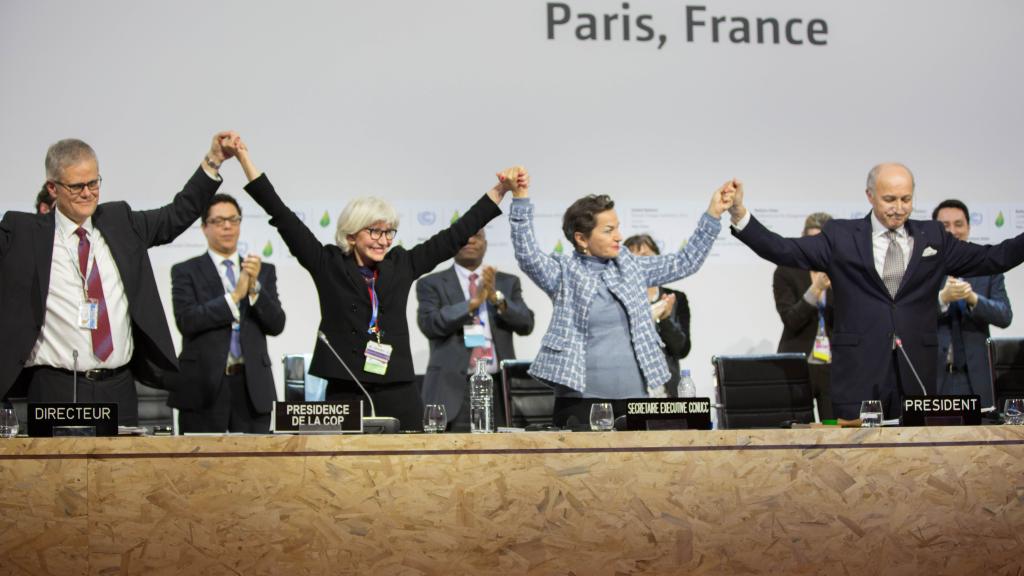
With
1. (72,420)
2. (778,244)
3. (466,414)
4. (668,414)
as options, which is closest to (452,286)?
(466,414)

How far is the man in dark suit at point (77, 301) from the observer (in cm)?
326

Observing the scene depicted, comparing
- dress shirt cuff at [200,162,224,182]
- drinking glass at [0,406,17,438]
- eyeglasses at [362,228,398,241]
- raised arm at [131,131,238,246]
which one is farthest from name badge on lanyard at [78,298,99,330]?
eyeglasses at [362,228,398,241]

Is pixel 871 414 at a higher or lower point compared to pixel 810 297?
lower

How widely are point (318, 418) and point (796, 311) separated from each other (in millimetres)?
3156

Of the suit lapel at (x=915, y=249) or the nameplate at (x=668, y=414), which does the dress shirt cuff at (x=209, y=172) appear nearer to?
the nameplate at (x=668, y=414)

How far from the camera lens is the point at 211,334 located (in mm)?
4488

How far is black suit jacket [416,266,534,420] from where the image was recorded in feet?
16.5

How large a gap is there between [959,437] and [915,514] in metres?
0.25

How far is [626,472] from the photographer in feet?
9.01

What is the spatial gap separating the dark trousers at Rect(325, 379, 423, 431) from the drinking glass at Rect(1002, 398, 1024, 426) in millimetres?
1823

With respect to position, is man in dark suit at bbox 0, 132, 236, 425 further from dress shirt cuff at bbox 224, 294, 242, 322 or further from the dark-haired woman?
the dark-haired woman

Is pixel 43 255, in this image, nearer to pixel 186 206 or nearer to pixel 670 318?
pixel 186 206

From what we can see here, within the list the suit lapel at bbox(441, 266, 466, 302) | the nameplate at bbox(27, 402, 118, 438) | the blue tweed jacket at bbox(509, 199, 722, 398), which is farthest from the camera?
the suit lapel at bbox(441, 266, 466, 302)

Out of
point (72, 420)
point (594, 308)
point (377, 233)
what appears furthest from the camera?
point (594, 308)
